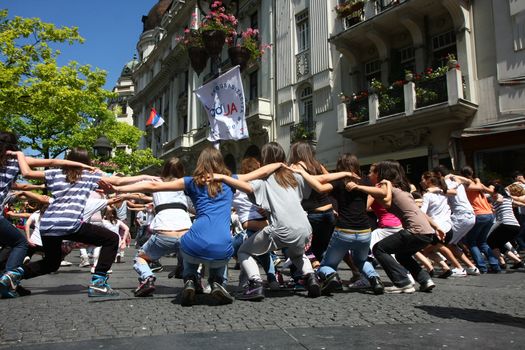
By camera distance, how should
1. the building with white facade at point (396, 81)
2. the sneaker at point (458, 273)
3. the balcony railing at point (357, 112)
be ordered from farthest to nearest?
the balcony railing at point (357, 112), the building with white facade at point (396, 81), the sneaker at point (458, 273)

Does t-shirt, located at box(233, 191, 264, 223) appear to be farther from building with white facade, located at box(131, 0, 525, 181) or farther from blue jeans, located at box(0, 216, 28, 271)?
building with white facade, located at box(131, 0, 525, 181)

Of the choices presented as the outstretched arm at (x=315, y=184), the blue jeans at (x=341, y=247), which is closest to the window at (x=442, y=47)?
the blue jeans at (x=341, y=247)

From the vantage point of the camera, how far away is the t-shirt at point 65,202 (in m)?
5.00

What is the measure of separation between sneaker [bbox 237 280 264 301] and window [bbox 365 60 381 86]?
1402cm

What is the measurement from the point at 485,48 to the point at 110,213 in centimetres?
1199

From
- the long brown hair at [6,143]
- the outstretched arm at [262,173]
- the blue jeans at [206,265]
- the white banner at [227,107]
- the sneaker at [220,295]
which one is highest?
the white banner at [227,107]

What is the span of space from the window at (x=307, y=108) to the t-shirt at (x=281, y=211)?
14876 millimetres

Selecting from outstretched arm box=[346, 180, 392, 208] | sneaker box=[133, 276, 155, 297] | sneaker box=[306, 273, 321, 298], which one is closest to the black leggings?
sneaker box=[133, 276, 155, 297]

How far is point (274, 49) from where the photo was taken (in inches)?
873

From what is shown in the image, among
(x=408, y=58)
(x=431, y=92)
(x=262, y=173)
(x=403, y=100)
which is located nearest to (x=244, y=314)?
(x=262, y=173)

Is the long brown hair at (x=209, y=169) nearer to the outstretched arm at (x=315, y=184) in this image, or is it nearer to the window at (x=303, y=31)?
the outstretched arm at (x=315, y=184)

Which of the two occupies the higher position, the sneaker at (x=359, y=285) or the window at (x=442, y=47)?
the window at (x=442, y=47)

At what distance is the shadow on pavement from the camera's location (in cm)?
380

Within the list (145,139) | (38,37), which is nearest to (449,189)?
(38,37)
